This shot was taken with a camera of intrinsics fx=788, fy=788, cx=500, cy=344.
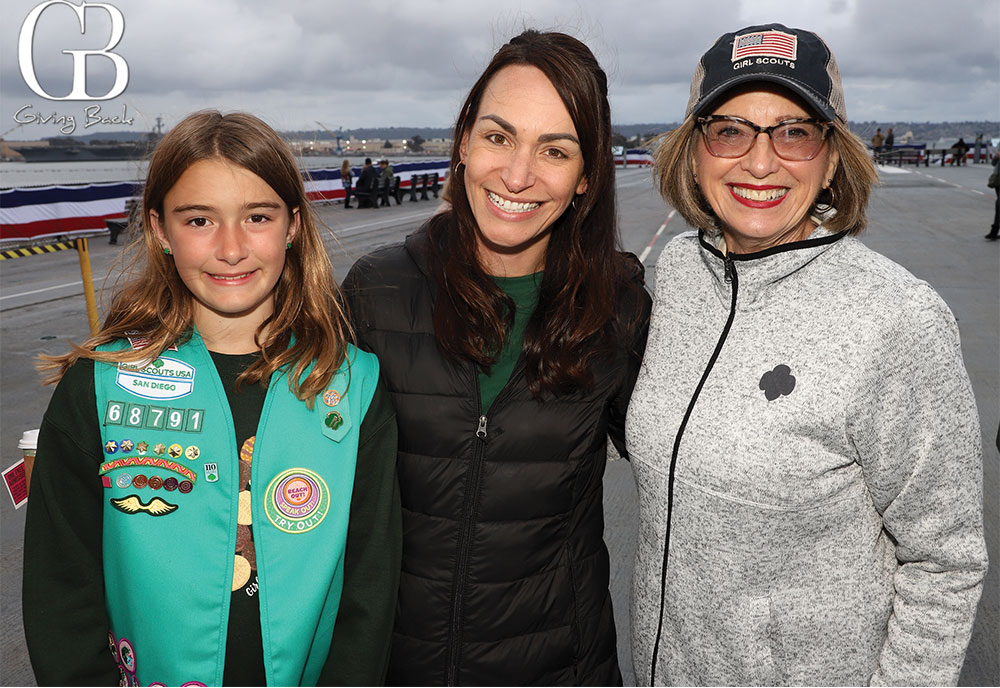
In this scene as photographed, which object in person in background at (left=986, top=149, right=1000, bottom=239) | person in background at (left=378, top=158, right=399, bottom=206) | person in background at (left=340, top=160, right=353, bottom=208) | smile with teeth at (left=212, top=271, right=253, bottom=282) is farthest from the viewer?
person in background at (left=378, top=158, right=399, bottom=206)

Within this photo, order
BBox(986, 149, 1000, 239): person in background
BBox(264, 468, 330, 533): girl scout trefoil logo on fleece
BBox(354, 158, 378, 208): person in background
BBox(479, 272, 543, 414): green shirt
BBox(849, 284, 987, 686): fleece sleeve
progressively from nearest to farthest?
BBox(849, 284, 987, 686): fleece sleeve, BBox(264, 468, 330, 533): girl scout trefoil logo on fleece, BBox(479, 272, 543, 414): green shirt, BBox(986, 149, 1000, 239): person in background, BBox(354, 158, 378, 208): person in background

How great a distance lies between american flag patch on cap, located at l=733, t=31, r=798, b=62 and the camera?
1898 mm

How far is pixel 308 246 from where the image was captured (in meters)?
2.31

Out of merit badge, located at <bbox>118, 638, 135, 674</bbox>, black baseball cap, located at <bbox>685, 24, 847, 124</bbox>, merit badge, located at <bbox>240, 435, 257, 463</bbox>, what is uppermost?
black baseball cap, located at <bbox>685, 24, 847, 124</bbox>

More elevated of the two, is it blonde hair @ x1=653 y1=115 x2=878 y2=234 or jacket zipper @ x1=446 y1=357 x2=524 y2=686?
blonde hair @ x1=653 y1=115 x2=878 y2=234

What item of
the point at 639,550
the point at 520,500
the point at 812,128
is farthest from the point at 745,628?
the point at 812,128

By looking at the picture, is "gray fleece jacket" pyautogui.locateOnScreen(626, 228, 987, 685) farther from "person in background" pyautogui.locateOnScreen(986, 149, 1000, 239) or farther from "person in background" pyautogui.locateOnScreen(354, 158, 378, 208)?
"person in background" pyautogui.locateOnScreen(354, 158, 378, 208)

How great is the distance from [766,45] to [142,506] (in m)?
1.88

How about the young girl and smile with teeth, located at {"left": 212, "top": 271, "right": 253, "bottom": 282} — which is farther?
smile with teeth, located at {"left": 212, "top": 271, "right": 253, "bottom": 282}

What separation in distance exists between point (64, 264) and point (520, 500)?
54.1 feet

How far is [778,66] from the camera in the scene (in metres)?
1.89

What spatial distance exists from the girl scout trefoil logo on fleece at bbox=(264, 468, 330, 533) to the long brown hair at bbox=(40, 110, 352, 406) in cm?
21

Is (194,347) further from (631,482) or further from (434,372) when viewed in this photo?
(631,482)

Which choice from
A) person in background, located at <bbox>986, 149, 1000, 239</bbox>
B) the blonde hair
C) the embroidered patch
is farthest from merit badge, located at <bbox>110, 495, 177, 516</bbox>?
person in background, located at <bbox>986, 149, 1000, 239</bbox>
